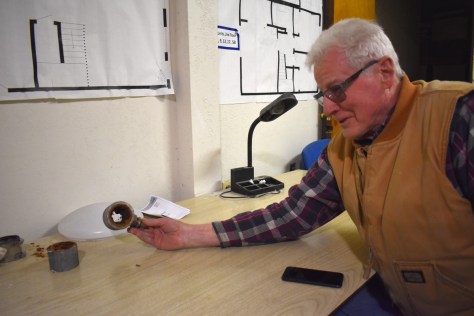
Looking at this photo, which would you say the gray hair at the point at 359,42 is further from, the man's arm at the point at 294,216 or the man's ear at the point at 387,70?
the man's arm at the point at 294,216

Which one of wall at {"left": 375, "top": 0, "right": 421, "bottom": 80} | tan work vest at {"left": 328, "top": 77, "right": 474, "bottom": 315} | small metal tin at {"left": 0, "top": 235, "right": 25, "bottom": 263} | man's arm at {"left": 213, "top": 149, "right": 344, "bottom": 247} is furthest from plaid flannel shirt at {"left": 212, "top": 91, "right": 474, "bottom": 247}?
wall at {"left": 375, "top": 0, "right": 421, "bottom": 80}

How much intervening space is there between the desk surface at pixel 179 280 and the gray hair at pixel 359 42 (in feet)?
1.97

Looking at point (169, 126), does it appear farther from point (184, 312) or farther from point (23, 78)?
point (184, 312)

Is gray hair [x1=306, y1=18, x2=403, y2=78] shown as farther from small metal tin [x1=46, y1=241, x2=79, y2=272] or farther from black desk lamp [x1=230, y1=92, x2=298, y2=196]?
small metal tin [x1=46, y1=241, x2=79, y2=272]

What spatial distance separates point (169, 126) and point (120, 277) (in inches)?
35.7

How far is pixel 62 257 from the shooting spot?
100 centimetres

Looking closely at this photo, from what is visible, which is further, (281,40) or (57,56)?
(281,40)

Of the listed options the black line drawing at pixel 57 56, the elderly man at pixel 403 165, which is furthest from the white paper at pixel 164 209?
the elderly man at pixel 403 165

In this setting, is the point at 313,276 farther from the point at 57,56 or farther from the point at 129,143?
the point at 57,56

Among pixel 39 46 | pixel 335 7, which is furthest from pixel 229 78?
pixel 335 7

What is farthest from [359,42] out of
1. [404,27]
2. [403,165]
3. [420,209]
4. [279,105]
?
[404,27]

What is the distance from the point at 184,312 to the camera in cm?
82

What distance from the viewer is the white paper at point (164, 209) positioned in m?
1.43

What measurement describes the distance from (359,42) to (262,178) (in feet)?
3.53
